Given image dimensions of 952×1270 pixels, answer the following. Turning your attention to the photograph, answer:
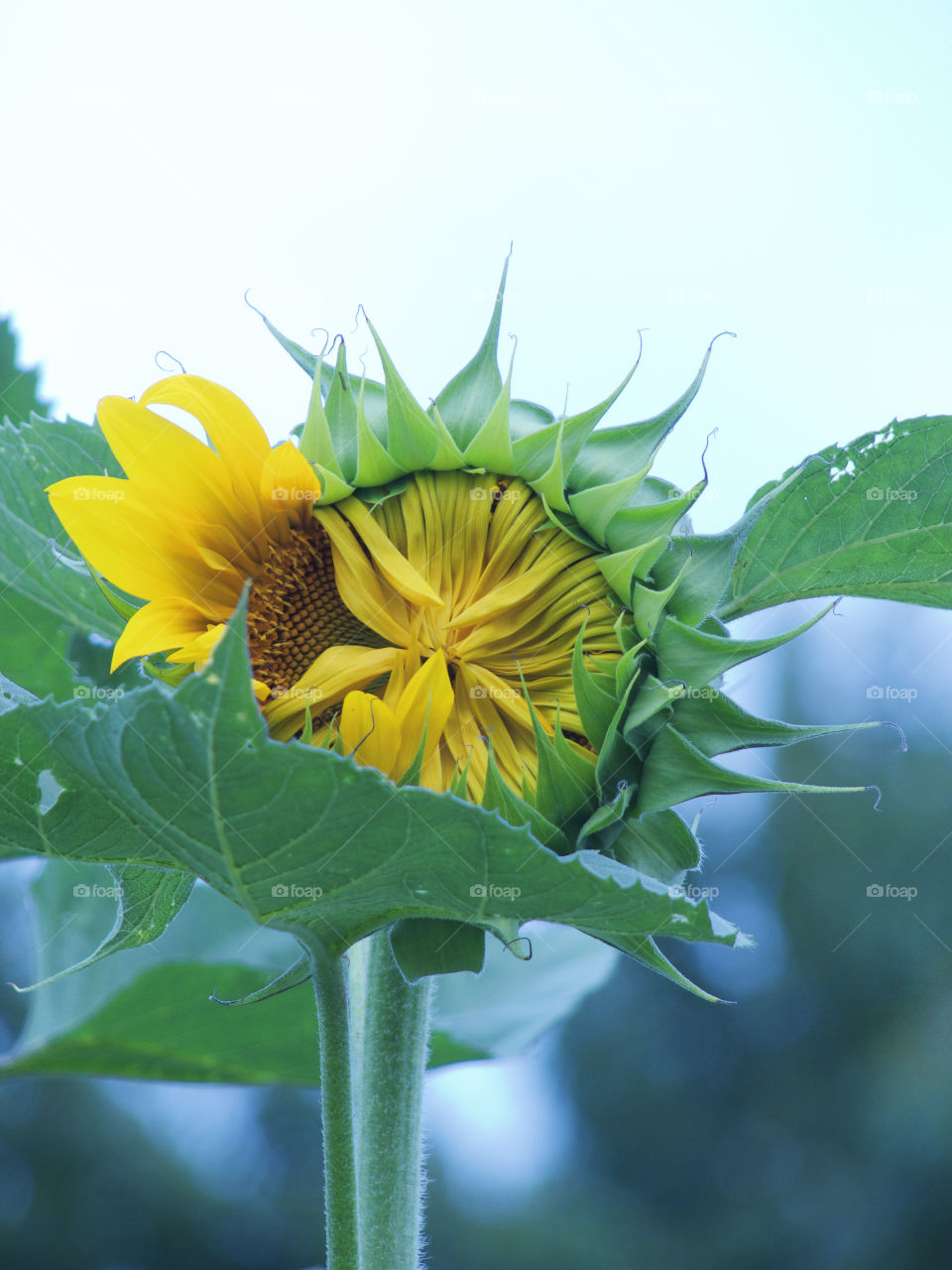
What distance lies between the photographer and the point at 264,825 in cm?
59

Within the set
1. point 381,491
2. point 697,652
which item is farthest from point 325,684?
point 697,652

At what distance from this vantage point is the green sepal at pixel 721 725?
33.9 inches

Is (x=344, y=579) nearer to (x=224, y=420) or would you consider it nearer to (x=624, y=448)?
(x=224, y=420)

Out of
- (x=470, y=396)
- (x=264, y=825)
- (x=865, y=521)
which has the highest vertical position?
(x=470, y=396)

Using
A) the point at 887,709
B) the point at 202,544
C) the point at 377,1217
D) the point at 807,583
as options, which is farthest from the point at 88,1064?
the point at 887,709

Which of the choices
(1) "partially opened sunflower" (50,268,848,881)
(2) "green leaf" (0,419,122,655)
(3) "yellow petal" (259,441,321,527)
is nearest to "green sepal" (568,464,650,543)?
(1) "partially opened sunflower" (50,268,848,881)

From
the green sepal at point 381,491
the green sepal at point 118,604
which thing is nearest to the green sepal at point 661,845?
the green sepal at point 381,491

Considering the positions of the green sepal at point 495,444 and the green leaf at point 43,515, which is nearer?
the green sepal at point 495,444

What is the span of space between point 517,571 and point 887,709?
22.8 feet

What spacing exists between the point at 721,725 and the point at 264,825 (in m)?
0.41

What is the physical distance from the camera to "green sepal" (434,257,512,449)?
3.25 feet

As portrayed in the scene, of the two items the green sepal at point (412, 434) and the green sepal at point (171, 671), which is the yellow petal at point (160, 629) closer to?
the green sepal at point (171, 671)

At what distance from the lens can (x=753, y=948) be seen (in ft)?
2.39

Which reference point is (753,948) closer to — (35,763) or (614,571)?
(614,571)
